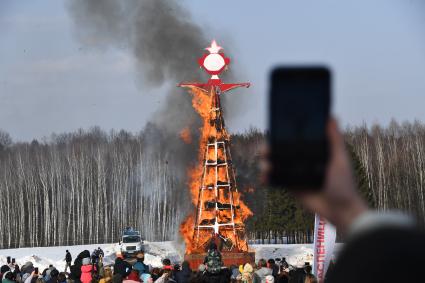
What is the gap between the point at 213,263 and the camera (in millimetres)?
16391

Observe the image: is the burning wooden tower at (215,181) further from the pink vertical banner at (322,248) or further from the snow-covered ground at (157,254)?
the pink vertical banner at (322,248)

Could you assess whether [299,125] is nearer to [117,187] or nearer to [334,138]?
[334,138]

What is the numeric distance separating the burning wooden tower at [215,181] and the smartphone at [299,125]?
1673 inches

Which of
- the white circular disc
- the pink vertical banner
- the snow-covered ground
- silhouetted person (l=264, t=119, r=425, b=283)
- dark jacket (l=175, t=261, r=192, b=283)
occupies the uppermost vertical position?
the white circular disc

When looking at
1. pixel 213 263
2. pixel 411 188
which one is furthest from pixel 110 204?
pixel 213 263

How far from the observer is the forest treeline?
288 feet

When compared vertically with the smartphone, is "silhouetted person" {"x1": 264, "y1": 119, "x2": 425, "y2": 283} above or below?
below

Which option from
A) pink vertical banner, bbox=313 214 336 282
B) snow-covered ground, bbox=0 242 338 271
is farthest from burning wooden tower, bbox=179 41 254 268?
pink vertical banner, bbox=313 214 336 282

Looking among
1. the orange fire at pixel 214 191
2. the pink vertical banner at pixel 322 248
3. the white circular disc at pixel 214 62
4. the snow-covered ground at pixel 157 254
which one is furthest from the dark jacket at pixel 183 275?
the white circular disc at pixel 214 62

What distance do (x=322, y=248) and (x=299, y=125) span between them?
47.3 feet

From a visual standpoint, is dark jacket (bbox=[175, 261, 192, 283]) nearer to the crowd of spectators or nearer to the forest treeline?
the crowd of spectators

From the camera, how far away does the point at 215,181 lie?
45031 mm

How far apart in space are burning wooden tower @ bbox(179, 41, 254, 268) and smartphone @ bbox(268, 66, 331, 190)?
139 ft

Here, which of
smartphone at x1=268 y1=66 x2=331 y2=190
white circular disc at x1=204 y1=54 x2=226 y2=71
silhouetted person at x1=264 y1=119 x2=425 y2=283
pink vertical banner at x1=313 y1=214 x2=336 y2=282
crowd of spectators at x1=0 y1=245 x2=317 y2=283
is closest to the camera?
silhouetted person at x1=264 y1=119 x2=425 y2=283
